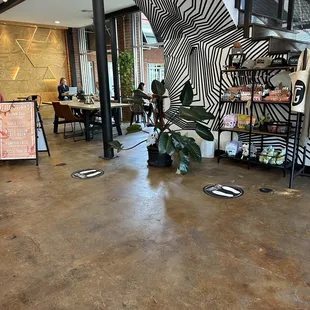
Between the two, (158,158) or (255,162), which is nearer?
(255,162)

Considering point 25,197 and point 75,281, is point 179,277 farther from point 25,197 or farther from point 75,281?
point 25,197

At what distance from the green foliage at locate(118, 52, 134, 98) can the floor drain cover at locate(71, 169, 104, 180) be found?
513 centimetres

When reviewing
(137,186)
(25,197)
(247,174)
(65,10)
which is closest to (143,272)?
(137,186)

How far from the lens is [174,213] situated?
3109 mm

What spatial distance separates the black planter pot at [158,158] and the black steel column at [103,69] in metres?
0.92

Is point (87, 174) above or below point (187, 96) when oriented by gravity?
below

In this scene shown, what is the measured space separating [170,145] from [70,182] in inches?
58.9

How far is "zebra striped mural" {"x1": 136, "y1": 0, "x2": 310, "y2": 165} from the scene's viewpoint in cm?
438

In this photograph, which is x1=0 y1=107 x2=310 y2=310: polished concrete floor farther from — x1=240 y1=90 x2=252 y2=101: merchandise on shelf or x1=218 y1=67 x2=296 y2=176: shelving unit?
x1=240 y1=90 x2=252 y2=101: merchandise on shelf

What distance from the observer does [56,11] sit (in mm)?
8500

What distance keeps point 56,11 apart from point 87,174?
629 centimetres

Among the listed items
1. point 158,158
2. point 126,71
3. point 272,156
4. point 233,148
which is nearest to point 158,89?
point 158,158

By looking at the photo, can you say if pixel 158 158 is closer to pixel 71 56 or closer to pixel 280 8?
pixel 280 8

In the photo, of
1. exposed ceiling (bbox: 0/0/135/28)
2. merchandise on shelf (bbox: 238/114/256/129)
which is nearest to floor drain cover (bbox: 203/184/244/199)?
merchandise on shelf (bbox: 238/114/256/129)
